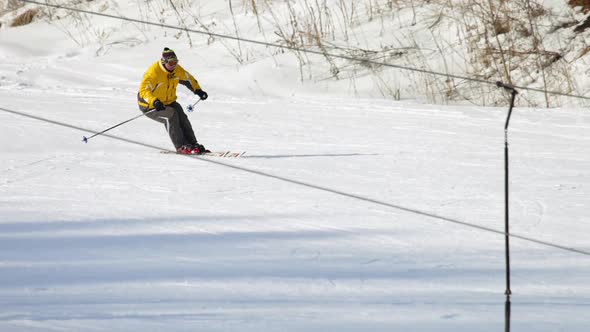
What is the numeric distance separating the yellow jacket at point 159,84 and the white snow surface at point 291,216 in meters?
0.75

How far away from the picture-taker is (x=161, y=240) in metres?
7.63

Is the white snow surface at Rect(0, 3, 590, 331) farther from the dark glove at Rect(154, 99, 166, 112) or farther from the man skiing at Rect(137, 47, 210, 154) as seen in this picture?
the dark glove at Rect(154, 99, 166, 112)

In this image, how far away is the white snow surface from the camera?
5.93 meters

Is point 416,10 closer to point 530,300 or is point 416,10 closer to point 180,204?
point 180,204

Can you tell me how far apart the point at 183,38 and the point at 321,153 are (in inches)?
319

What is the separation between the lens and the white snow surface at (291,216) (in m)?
5.93

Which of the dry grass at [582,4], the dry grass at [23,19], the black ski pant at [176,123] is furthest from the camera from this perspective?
the dry grass at [23,19]

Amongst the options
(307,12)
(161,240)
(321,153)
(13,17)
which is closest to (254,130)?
(321,153)

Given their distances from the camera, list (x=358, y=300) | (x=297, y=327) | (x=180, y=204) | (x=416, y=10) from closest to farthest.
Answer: (x=297, y=327) < (x=358, y=300) < (x=180, y=204) < (x=416, y=10)

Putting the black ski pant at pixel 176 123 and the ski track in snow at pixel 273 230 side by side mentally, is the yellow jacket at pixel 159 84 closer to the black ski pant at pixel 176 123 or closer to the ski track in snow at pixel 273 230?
the black ski pant at pixel 176 123

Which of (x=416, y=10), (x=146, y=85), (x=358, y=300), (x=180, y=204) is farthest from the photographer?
(x=416, y=10)

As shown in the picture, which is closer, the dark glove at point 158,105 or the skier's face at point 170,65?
the dark glove at point 158,105

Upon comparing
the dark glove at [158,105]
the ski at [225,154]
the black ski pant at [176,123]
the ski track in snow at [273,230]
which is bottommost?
the ski track in snow at [273,230]

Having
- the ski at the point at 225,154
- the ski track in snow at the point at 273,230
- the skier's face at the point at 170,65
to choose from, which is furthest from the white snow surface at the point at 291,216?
the skier's face at the point at 170,65
